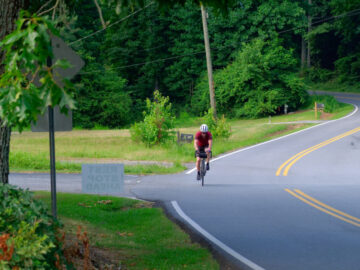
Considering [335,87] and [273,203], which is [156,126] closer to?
[273,203]

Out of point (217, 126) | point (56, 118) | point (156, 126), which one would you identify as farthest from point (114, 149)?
point (56, 118)

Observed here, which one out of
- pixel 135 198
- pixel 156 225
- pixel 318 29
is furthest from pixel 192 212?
pixel 318 29

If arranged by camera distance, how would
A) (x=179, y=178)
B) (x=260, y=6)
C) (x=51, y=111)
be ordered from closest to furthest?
(x=51, y=111) → (x=179, y=178) → (x=260, y=6)

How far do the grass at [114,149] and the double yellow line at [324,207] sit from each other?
302 inches

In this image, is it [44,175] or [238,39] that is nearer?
[44,175]

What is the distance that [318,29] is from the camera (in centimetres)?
6931

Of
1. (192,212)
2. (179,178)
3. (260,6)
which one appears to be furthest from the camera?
(260,6)

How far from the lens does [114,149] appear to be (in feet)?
109

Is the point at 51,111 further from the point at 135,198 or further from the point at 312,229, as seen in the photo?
the point at 135,198

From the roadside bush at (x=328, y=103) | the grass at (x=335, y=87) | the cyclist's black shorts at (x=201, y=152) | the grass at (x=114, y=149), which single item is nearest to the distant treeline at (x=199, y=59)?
the grass at (x=335, y=87)

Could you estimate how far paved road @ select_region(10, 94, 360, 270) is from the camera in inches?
359

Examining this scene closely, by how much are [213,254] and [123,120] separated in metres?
50.4

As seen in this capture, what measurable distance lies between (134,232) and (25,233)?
19.3ft

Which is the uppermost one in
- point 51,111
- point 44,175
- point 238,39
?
point 238,39
